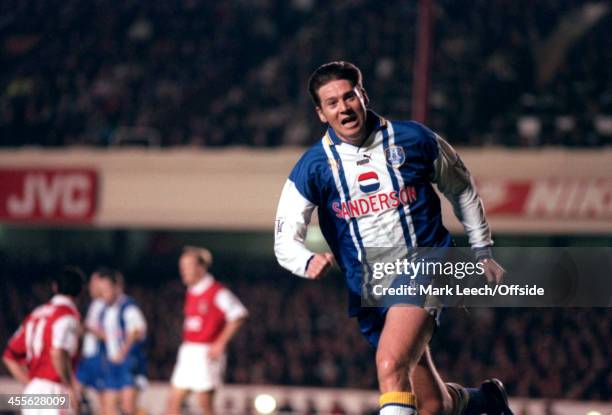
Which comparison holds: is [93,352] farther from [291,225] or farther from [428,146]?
[428,146]

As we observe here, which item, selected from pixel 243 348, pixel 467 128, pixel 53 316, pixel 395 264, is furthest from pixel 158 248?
pixel 395 264

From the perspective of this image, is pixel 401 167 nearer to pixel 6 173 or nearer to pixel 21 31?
pixel 6 173

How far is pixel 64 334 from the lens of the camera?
747 centimetres

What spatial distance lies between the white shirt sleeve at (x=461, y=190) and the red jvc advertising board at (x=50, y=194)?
600 inches

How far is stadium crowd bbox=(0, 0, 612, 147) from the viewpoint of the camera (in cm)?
1958

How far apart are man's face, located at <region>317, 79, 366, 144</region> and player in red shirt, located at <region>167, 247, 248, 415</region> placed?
193 inches

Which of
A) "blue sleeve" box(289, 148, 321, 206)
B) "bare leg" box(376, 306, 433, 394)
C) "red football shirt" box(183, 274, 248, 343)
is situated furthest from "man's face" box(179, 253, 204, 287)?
"bare leg" box(376, 306, 433, 394)

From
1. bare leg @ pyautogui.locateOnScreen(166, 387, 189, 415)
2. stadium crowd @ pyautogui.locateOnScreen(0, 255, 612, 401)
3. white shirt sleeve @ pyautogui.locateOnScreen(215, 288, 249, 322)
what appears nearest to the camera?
bare leg @ pyautogui.locateOnScreen(166, 387, 189, 415)

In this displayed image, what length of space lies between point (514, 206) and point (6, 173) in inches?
376

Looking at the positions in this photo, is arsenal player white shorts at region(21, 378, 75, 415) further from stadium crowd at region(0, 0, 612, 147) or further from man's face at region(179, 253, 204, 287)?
stadium crowd at region(0, 0, 612, 147)

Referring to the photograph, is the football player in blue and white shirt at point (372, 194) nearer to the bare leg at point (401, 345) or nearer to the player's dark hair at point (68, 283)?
the bare leg at point (401, 345)

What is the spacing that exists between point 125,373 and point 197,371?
1.80 meters

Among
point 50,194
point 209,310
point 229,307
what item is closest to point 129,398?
point 209,310

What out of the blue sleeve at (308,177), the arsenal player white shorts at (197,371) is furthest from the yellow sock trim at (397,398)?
the arsenal player white shorts at (197,371)
